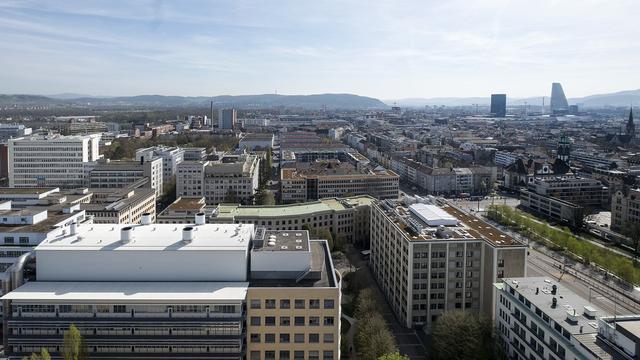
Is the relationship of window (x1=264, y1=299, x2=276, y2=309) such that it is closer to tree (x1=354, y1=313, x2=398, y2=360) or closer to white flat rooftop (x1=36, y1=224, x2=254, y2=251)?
white flat rooftop (x1=36, y1=224, x2=254, y2=251)

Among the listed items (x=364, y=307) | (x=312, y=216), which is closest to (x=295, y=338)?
(x=364, y=307)

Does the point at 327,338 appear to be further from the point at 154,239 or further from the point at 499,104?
the point at 499,104

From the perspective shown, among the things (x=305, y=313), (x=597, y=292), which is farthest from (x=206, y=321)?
(x=597, y=292)

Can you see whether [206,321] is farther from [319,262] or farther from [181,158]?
[181,158]

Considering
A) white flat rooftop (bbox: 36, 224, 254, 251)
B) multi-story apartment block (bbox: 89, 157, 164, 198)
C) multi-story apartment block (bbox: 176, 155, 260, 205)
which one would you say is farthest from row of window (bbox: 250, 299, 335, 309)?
multi-story apartment block (bbox: 89, 157, 164, 198)

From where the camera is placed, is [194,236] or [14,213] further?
[14,213]

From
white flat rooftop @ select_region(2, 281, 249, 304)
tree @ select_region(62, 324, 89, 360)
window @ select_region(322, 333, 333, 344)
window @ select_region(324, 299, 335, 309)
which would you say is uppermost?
white flat rooftop @ select_region(2, 281, 249, 304)
